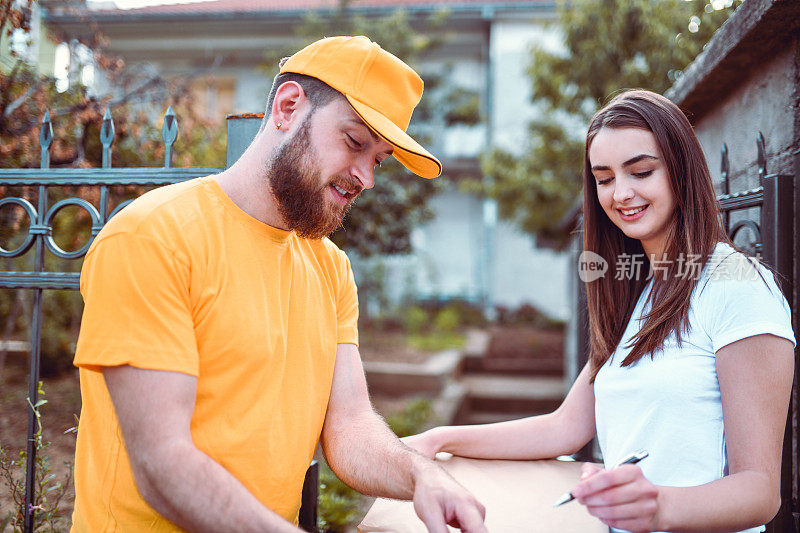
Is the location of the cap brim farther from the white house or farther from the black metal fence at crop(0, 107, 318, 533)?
the white house

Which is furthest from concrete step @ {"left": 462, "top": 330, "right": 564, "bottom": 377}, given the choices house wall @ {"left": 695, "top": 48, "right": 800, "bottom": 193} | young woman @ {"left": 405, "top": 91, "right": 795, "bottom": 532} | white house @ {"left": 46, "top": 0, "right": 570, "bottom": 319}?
young woman @ {"left": 405, "top": 91, "right": 795, "bottom": 532}

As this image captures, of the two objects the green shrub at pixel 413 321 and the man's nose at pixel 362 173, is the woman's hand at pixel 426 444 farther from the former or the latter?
the green shrub at pixel 413 321

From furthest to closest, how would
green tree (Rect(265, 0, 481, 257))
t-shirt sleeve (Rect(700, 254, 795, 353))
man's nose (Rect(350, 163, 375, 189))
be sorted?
1. green tree (Rect(265, 0, 481, 257))
2. man's nose (Rect(350, 163, 375, 189))
3. t-shirt sleeve (Rect(700, 254, 795, 353))

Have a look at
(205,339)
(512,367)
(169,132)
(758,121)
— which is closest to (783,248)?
(758,121)

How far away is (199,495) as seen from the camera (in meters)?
1.32

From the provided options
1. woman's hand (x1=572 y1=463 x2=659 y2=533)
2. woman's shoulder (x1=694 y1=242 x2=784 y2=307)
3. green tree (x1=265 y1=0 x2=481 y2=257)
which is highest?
green tree (x1=265 y1=0 x2=481 y2=257)

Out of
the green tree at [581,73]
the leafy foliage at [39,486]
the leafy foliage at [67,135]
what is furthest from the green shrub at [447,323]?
the leafy foliage at [39,486]

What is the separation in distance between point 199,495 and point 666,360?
1156 millimetres

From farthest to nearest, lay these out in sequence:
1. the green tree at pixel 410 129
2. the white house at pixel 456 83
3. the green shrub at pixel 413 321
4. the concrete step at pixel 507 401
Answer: the white house at pixel 456 83 < the green shrub at pixel 413 321 < the green tree at pixel 410 129 < the concrete step at pixel 507 401

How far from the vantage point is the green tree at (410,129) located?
298 inches

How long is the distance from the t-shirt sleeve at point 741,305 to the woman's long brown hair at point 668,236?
2.6 inches

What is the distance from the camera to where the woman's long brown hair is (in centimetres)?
163

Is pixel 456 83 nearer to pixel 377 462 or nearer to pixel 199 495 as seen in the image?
pixel 377 462

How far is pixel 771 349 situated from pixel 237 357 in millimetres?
1233
